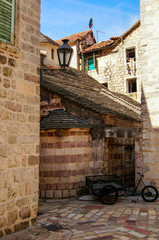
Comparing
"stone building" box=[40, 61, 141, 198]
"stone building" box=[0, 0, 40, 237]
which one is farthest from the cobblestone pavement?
"stone building" box=[40, 61, 141, 198]

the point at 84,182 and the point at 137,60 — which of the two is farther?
the point at 137,60

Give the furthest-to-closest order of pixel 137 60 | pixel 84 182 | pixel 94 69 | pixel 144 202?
pixel 94 69 → pixel 137 60 → pixel 84 182 → pixel 144 202

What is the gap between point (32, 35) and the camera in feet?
18.2

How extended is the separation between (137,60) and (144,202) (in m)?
14.7

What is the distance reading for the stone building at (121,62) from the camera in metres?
20.3

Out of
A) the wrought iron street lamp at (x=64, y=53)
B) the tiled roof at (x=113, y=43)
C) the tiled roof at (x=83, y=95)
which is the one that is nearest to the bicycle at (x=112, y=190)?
the tiled roof at (x=83, y=95)

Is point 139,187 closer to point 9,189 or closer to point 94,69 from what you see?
point 9,189

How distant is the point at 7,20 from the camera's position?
496 cm

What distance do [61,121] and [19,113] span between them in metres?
3.80

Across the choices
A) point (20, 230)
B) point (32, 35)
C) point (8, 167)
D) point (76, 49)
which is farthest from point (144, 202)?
point (76, 49)

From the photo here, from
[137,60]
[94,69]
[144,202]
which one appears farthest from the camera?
[94,69]

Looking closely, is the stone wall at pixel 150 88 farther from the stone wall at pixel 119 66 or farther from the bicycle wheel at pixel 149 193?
the stone wall at pixel 119 66

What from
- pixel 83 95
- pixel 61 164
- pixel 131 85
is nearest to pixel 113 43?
pixel 131 85

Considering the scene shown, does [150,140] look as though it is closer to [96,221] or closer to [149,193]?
[149,193]
